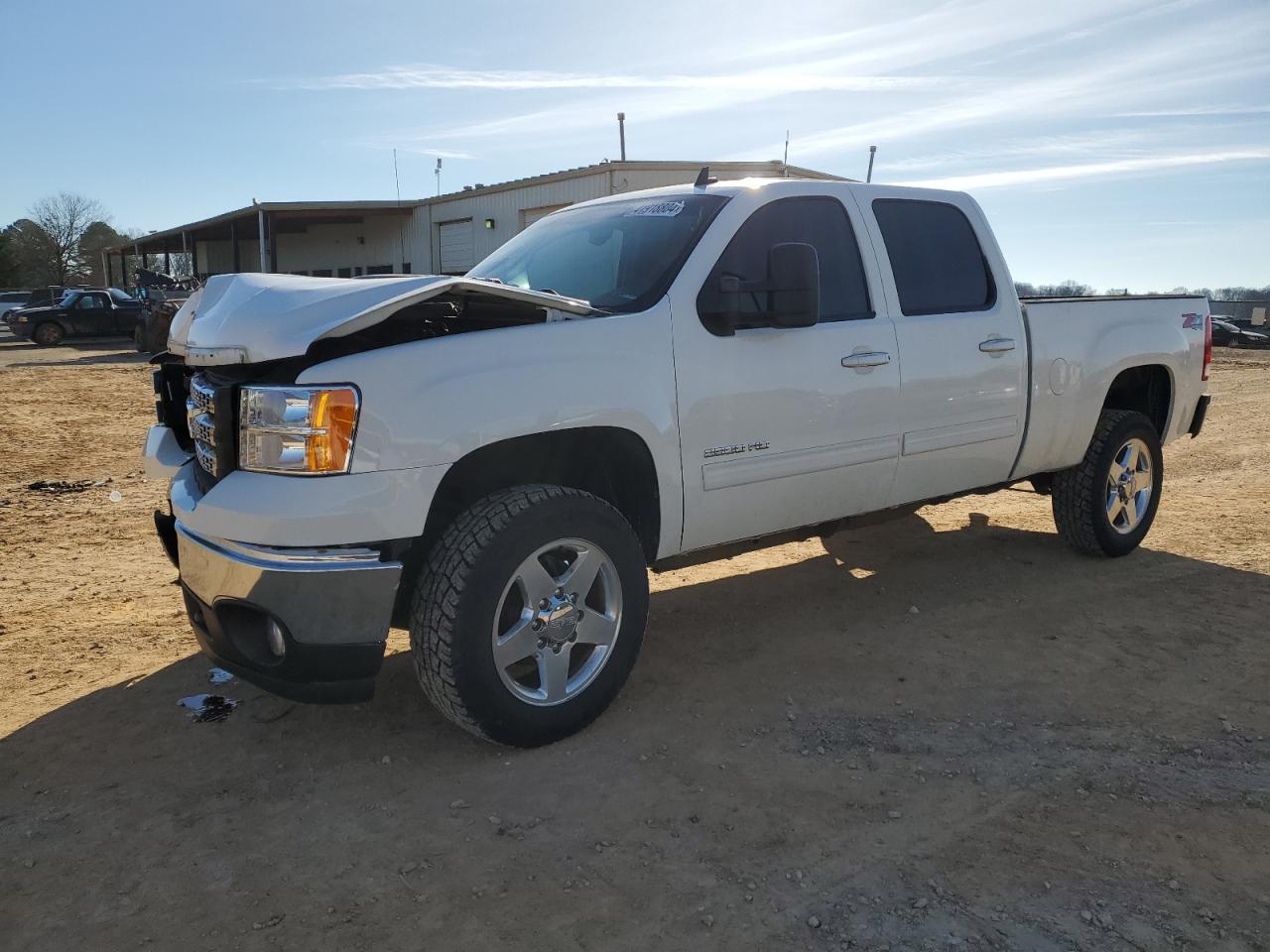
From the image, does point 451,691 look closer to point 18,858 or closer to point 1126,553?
point 18,858

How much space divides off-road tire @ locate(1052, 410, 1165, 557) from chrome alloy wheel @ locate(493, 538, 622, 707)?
3.45 m

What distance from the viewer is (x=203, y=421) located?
136 inches

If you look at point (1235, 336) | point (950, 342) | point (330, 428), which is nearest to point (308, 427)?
point (330, 428)

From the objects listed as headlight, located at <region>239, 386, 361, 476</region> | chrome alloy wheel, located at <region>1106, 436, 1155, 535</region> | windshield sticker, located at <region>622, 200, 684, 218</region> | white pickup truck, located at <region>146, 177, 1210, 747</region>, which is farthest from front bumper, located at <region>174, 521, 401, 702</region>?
chrome alloy wheel, located at <region>1106, 436, 1155, 535</region>

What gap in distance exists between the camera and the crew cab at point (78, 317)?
27.5 meters

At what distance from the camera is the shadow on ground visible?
2549 millimetres

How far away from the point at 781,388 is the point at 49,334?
2977 centimetres

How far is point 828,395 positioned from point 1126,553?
9.81ft

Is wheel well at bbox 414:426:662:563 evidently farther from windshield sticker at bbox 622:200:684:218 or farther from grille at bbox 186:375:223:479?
windshield sticker at bbox 622:200:684:218

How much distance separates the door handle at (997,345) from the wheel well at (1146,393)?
141 cm

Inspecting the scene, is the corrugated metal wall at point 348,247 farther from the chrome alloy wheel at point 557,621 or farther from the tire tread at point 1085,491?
the chrome alloy wheel at point 557,621

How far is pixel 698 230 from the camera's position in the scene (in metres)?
4.00

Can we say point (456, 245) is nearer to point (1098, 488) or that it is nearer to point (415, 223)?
point (415, 223)

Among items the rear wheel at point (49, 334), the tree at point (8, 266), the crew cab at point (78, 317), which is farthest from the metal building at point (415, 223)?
the tree at point (8, 266)
